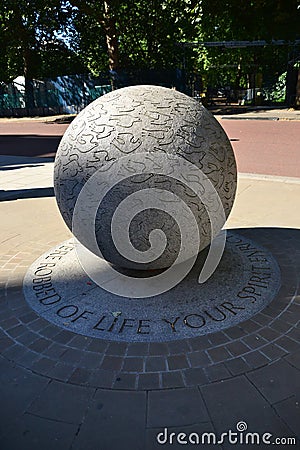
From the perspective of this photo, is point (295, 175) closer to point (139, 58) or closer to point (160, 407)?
point (160, 407)

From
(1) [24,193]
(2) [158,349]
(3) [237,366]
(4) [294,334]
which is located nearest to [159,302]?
(2) [158,349]

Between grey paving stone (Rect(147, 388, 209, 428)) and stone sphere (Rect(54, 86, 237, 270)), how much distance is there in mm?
1764

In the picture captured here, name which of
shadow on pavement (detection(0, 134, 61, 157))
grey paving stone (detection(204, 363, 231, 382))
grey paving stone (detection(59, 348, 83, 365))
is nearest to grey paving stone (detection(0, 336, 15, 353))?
grey paving stone (detection(59, 348, 83, 365))

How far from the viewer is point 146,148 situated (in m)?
4.14

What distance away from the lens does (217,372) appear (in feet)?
11.0

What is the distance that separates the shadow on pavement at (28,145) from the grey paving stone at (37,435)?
14.1 meters

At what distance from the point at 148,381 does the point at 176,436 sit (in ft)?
1.94

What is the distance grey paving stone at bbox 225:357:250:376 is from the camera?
3342mm

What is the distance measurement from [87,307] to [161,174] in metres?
1.79

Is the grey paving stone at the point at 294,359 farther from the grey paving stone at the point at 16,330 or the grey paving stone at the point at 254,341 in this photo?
the grey paving stone at the point at 16,330

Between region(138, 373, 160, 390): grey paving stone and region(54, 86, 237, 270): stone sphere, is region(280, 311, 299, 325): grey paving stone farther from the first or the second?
region(138, 373, 160, 390): grey paving stone

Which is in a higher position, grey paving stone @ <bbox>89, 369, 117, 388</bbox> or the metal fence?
the metal fence

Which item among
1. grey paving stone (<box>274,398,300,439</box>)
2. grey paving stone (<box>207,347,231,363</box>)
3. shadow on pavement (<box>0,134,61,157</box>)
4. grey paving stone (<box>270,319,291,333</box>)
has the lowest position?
grey paving stone (<box>274,398,300,439</box>)

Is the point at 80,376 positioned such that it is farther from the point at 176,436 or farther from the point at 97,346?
the point at 176,436
